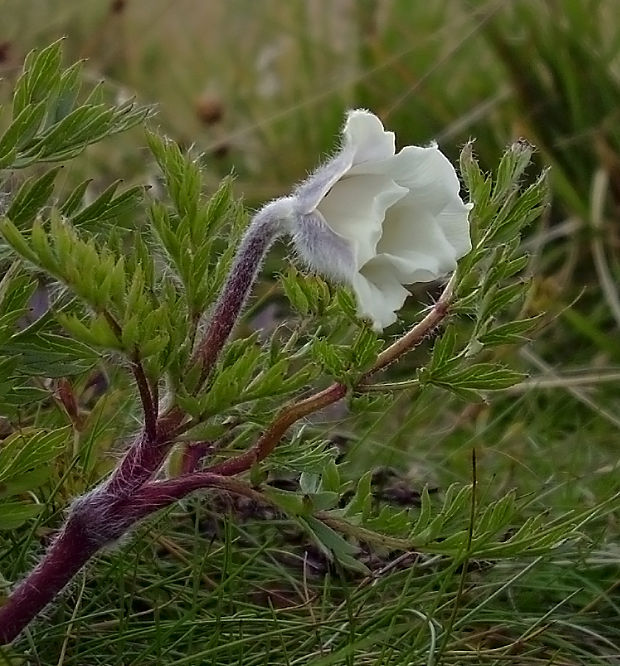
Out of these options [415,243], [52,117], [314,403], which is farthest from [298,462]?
[52,117]

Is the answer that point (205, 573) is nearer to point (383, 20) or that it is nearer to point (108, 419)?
point (108, 419)

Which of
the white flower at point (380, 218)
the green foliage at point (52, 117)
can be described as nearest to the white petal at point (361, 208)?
the white flower at point (380, 218)

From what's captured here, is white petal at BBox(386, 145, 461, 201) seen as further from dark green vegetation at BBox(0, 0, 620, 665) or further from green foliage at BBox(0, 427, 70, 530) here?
green foliage at BBox(0, 427, 70, 530)

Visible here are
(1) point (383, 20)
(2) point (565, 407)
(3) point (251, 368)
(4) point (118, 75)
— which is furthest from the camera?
(4) point (118, 75)

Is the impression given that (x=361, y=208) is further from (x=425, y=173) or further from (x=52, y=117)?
(x=52, y=117)

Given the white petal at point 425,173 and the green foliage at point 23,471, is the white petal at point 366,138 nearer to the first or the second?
the white petal at point 425,173

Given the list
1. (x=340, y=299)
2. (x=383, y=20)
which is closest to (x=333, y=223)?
(x=340, y=299)
